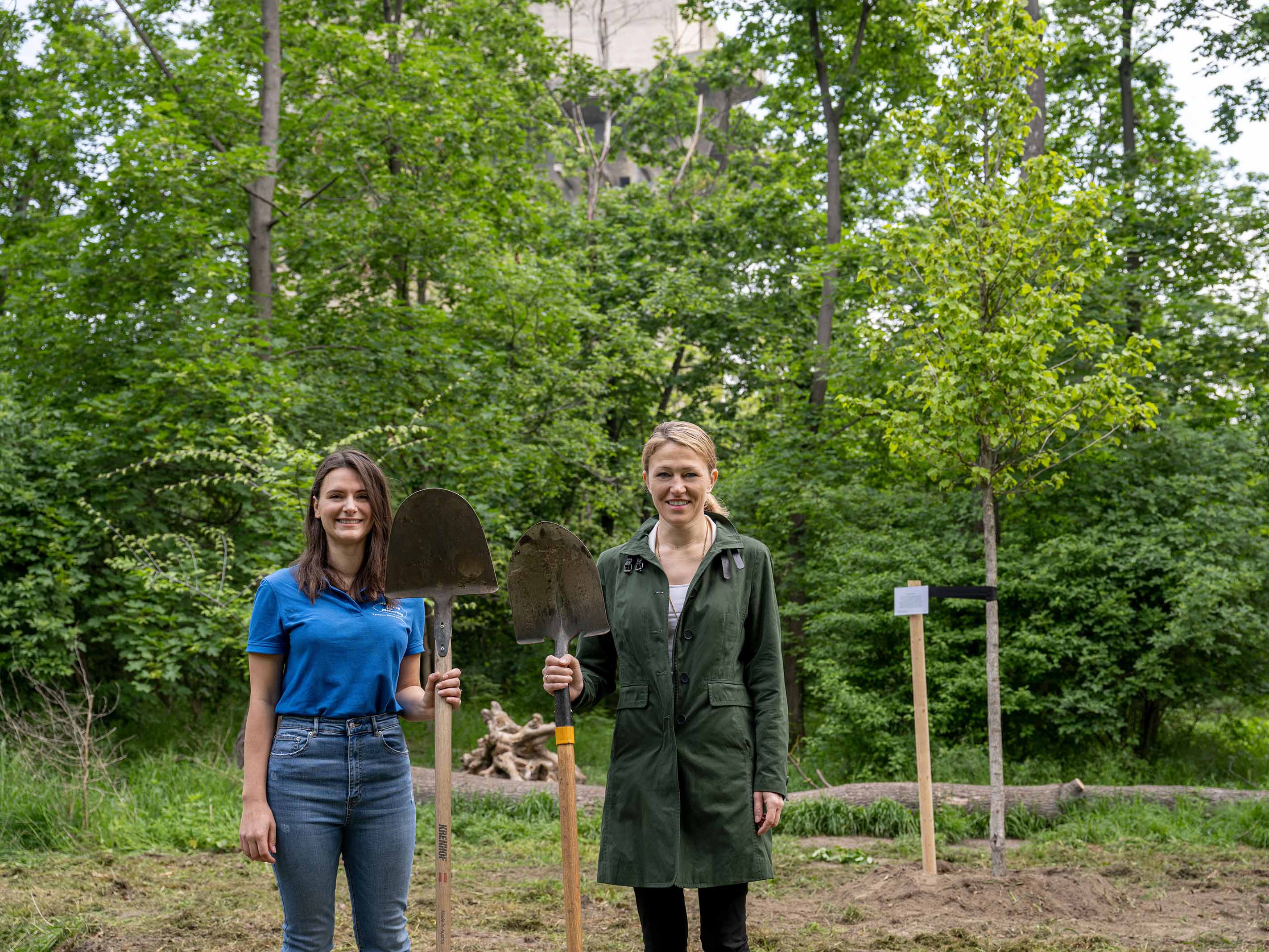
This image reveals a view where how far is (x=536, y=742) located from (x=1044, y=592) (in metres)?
4.59

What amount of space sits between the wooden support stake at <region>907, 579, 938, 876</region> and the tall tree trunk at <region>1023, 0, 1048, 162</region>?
6.49 metres

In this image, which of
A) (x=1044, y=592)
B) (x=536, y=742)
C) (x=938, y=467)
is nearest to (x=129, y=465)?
(x=536, y=742)

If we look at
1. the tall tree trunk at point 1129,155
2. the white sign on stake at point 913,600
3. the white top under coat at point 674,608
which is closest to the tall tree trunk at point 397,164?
the tall tree trunk at point 1129,155

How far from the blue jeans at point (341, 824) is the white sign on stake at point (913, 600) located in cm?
387

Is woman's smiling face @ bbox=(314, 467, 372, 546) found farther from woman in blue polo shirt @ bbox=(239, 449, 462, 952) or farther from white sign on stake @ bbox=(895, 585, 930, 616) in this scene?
white sign on stake @ bbox=(895, 585, 930, 616)

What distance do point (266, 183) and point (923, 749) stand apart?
9231 millimetres

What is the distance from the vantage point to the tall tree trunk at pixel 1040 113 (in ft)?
38.3

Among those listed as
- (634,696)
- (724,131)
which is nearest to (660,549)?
(634,696)

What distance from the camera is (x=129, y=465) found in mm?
10258

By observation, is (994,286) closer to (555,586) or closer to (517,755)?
(555,586)

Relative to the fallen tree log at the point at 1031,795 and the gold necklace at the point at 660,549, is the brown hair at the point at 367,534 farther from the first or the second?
the fallen tree log at the point at 1031,795

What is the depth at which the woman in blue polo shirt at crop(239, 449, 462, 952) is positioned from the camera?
2852 mm

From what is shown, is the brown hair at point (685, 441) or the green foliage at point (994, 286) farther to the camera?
the green foliage at point (994, 286)

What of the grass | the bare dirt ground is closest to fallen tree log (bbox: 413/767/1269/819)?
the grass
